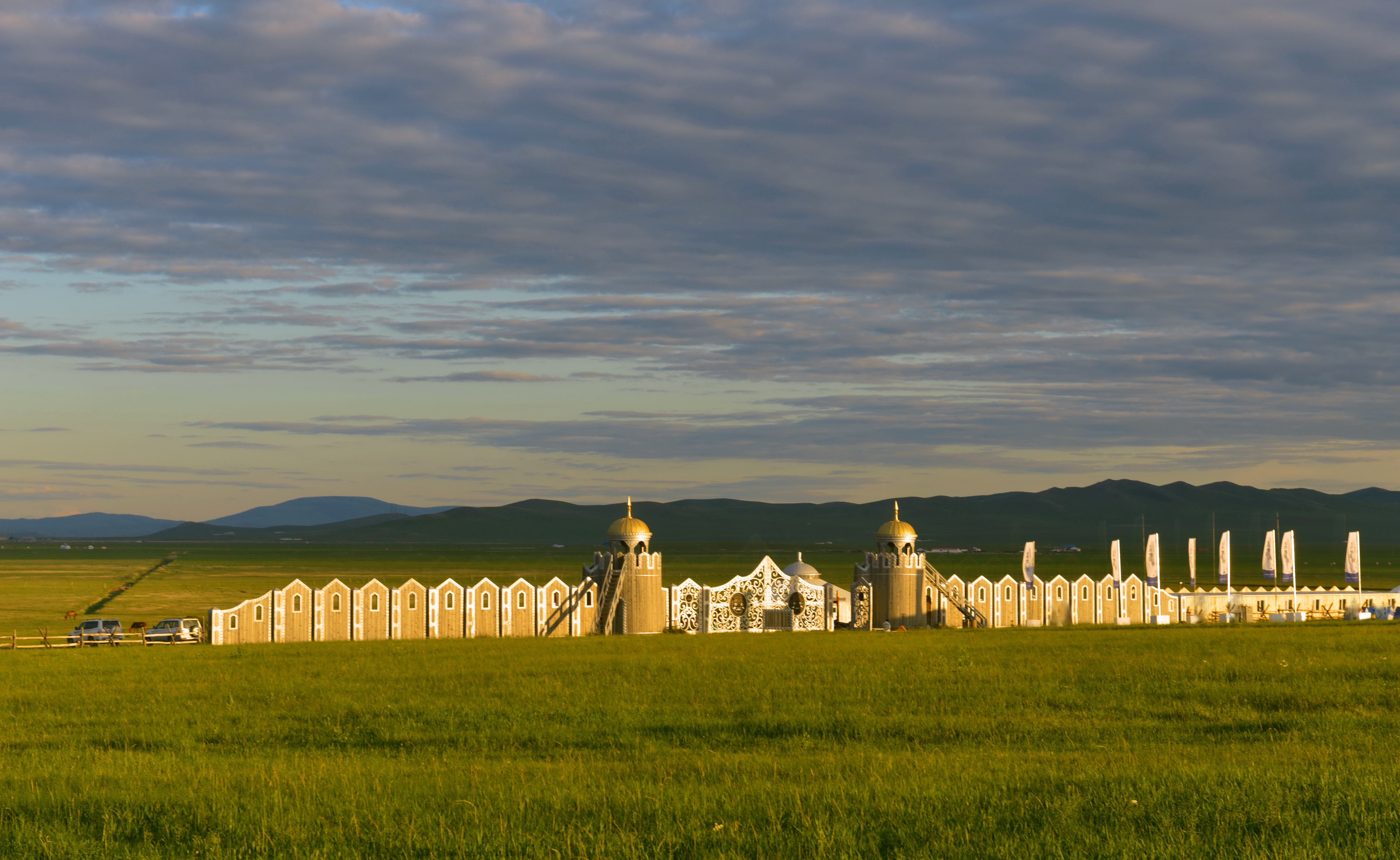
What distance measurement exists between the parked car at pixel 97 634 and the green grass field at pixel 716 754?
1329cm

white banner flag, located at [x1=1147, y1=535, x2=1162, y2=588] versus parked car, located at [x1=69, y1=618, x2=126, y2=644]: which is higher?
white banner flag, located at [x1=1147, y1=535, x2=1162, y2=588]

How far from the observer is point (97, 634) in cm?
5006

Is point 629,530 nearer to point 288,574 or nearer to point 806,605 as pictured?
point 806,605

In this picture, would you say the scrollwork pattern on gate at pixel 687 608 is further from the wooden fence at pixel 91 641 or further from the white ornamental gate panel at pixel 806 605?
the wooden fence at pixel 91 641

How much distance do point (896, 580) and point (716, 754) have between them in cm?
4148

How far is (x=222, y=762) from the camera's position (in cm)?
1717

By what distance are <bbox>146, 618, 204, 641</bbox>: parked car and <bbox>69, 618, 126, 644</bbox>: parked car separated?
1.18 m

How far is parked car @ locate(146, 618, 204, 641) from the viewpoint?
50.7m

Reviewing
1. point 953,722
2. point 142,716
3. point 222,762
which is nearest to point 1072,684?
point 953,722

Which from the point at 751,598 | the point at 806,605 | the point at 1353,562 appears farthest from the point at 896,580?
the point at 1353,562

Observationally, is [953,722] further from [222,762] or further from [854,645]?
[854,645]

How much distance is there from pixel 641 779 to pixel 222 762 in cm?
657

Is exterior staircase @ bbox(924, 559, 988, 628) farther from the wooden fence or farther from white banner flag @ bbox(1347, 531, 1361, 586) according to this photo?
the wooden fence

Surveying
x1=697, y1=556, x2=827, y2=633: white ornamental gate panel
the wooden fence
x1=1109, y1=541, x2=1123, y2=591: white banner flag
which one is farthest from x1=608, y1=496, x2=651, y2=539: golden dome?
x1=1109, y1=541, x2=1123, y2=591: white banner flag
